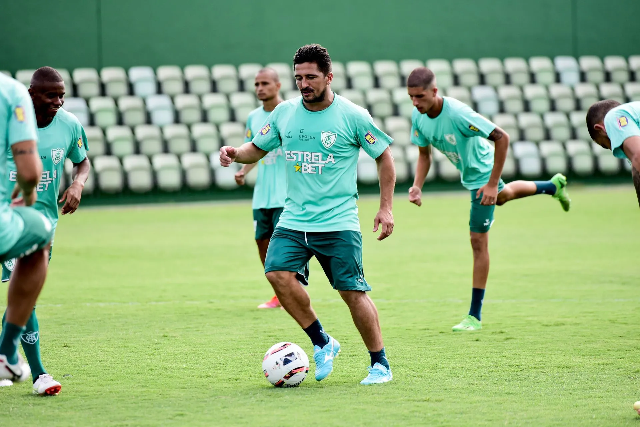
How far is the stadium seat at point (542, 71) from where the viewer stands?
77.8 feet

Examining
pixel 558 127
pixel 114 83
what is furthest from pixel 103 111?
pixel 558 127

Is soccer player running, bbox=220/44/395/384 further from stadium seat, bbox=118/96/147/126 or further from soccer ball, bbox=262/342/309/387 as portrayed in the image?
stadium seat, bbox=118/96/147/126

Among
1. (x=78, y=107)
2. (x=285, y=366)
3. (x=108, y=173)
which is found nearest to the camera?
(x=285, y=366)

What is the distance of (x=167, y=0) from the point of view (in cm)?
2236

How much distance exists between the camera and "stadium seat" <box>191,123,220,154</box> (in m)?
20.3

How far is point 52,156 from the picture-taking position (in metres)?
5.65

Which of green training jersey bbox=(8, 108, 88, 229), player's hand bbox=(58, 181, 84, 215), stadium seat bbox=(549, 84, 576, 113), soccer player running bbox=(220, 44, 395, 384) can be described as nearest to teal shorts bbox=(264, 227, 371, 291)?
soccer player running bbox=(220, 44, 395, 384)

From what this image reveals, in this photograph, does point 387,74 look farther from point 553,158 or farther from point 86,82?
point 86,82

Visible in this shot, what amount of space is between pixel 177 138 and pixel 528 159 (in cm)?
853

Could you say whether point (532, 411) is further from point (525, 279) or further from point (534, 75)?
point (534, 75)

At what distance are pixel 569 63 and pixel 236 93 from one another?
9340 mm

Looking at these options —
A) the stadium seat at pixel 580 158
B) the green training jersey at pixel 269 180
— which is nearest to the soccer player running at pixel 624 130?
the green training jersey at pixel 269 180

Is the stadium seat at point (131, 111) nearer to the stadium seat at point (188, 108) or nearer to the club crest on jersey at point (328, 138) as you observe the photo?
the stadium seat at point (188, 108)

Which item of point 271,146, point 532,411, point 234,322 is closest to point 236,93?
point 234,322
